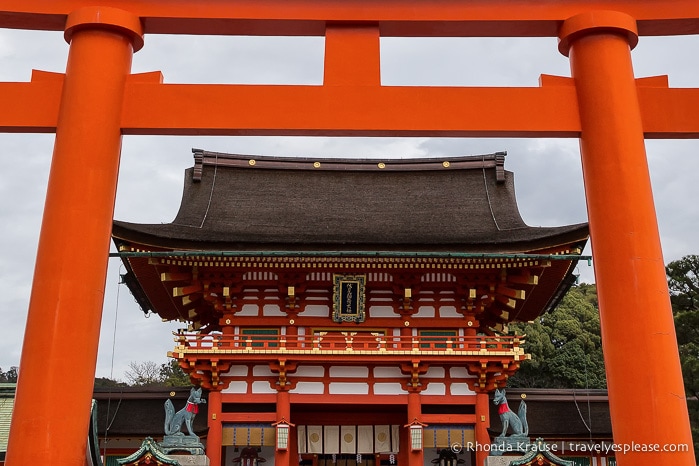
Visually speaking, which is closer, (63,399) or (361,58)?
(63,399)

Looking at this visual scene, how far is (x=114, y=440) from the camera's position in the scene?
1486 cm

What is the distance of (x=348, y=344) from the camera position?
14.0m

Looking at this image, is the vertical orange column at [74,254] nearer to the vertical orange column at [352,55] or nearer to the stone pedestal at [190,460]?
the vertical orange column at [352,55]

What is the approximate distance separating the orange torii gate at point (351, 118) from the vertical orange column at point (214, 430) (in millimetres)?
9339

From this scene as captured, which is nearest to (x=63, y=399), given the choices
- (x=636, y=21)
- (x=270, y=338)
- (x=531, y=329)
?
(x=636, y=21)

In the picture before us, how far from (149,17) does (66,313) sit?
2.54 metres

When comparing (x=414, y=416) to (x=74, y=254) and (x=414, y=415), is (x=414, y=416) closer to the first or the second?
(x=414, y=415)

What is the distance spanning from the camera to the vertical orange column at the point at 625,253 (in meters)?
4.82

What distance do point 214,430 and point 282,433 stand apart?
136cm

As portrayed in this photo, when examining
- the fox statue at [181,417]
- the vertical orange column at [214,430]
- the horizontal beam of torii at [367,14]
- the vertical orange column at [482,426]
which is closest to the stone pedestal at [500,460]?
the vertical orange column at [482,426]

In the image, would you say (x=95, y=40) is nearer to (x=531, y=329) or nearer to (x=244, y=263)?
(x=244, y=263)

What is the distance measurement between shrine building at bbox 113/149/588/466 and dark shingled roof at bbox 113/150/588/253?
6 cm

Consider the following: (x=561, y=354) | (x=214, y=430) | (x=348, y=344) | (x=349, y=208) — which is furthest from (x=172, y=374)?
(x=348, y=344)

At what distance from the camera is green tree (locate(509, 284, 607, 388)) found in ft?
125
